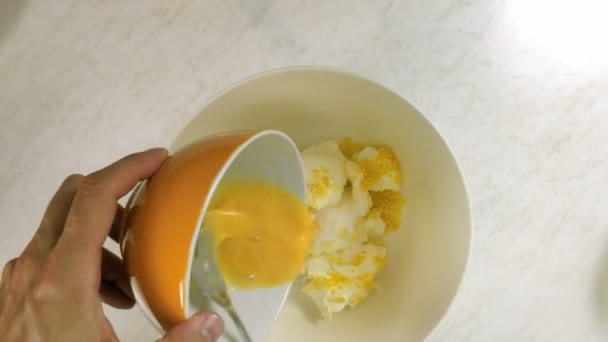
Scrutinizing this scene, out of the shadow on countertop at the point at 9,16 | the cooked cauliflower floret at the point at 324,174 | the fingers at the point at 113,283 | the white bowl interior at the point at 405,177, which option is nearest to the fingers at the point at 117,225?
the fingers at the point at 113,283

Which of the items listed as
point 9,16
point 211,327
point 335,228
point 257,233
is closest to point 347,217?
point 335,228

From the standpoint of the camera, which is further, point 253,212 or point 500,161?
point 500,161

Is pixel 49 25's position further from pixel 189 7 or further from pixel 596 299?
pixel 596 299

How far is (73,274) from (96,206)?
0.06 metres

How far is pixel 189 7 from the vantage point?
0.78m

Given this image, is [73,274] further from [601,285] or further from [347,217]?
[601,285]

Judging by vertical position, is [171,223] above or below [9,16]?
below

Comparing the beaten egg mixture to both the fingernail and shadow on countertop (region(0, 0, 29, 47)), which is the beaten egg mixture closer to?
the fingernail

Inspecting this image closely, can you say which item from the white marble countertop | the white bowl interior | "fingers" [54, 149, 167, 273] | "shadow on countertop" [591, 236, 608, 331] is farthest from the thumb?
"shadow on countertop" [591, 236, 608, 331]

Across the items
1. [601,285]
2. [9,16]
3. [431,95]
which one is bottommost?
[601,285]

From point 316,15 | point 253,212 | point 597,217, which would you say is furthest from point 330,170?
point 597,217

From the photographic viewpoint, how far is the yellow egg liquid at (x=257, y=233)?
0.59 meters

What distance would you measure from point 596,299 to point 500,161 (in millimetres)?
235

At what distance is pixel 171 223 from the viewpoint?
443 millimetres
